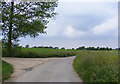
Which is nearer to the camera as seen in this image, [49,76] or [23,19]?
[49,76]

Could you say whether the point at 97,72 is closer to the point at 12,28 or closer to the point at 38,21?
the point at 38,21

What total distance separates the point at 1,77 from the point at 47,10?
17692 millimetres

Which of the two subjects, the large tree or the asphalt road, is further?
the large tree

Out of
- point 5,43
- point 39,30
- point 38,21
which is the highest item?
point 38,21

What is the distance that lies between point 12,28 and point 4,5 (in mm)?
3961

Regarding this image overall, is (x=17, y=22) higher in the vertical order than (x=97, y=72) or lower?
higher

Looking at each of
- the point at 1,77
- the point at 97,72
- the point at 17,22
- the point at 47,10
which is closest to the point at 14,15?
the point at 17,22

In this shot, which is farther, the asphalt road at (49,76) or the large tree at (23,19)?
the large tree at (23,19)

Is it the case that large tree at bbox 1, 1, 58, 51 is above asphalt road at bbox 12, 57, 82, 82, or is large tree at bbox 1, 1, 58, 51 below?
above

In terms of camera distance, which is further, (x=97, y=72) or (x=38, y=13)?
(x=38, y=13)

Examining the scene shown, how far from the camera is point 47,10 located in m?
24.7

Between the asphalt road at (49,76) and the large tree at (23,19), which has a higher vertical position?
the large tree at (23,19)

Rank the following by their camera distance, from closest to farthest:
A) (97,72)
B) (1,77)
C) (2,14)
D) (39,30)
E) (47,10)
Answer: (97,72) < (1,77) < (2,14) < (39,30) < (47,10)

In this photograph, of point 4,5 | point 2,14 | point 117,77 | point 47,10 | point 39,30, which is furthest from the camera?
point 47,10
